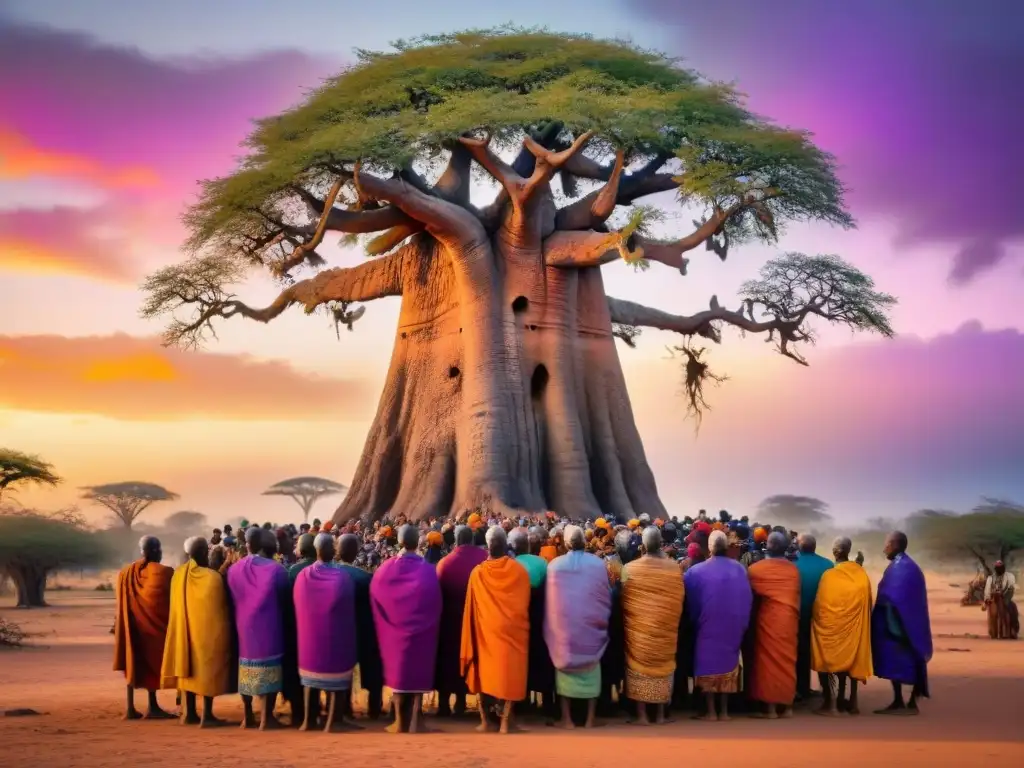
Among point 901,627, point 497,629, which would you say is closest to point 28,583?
point 497,629

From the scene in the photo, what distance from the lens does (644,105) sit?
20875mm

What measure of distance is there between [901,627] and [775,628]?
1206 mm

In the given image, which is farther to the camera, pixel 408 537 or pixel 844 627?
pixel 844 627

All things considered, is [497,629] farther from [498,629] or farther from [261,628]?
[261,628]

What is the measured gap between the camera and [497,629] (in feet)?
32.4

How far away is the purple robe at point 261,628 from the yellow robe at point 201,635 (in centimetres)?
19

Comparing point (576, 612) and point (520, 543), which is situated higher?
point (520, 543)

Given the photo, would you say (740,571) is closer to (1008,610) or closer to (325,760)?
(325,760)

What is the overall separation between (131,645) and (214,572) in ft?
3.41

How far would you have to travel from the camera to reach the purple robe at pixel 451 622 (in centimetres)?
1027

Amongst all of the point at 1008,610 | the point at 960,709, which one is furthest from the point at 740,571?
the point at 1008,610

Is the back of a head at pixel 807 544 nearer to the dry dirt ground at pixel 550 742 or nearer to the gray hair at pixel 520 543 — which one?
the dry dirt ground at pixel 550 742

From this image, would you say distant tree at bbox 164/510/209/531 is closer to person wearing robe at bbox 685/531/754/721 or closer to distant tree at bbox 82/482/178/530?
distant tree at bbox 82/482/178/530

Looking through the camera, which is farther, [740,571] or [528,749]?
[740,571]
